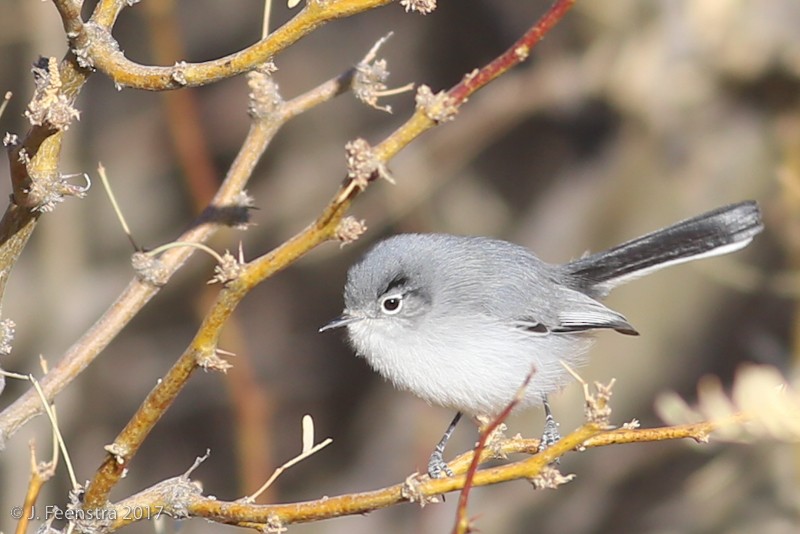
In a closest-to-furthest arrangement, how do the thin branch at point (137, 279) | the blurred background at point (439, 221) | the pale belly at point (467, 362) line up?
the thin branch at point (137, 279) → the pale belly at point (467, 362) → the blurred background at point (439, 221)

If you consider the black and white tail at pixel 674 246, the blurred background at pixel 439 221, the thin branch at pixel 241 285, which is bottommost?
the thin branch at pixel 241 285

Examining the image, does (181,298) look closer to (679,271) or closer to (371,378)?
(371,378)

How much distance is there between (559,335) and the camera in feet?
8.75

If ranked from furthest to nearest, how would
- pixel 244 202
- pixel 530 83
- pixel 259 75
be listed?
1. pixel 530 83
2. pixel 244 202
3. pixel 259 75

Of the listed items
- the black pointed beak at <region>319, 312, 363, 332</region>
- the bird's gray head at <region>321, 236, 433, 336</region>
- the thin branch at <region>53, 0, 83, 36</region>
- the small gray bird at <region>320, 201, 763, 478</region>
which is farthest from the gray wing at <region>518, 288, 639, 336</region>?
the thin branch at <region>53, 0, 83, 36</region>

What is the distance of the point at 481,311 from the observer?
8.41 ft

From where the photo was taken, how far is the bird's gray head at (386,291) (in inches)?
101

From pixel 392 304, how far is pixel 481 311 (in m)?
0.23

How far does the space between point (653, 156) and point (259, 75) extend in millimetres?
2979

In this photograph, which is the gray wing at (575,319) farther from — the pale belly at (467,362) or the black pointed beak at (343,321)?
the black pointed beak at (343,321)

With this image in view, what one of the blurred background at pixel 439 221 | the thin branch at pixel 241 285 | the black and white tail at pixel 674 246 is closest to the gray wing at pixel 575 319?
the black and white tail at pixel 674 246

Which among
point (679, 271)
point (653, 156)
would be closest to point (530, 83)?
point (653, 156)

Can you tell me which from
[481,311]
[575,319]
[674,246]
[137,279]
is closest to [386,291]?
[481,311]

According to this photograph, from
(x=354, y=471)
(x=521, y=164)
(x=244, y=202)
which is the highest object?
(x=521, y=164)
